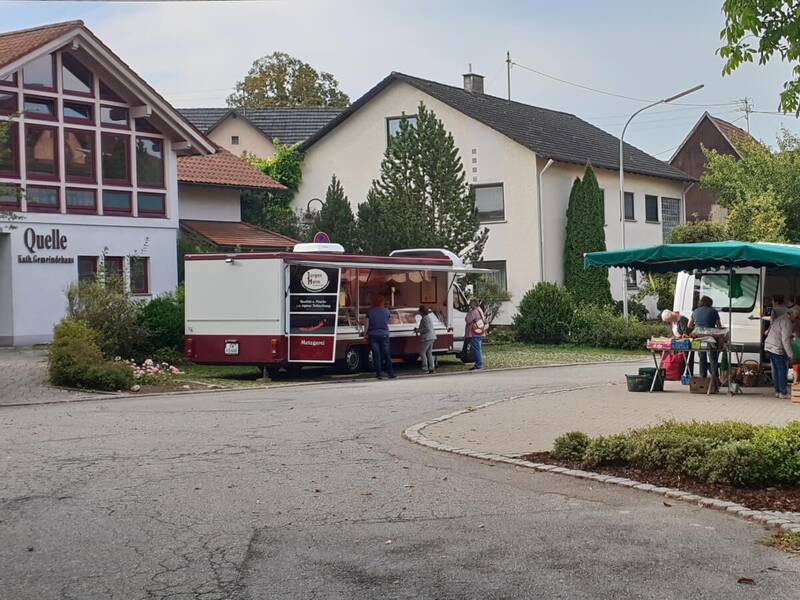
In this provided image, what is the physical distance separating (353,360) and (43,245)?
31.7ft

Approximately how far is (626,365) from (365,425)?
14.3m

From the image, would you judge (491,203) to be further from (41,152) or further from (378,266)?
(378,266)

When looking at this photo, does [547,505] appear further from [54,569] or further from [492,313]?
[492,313]

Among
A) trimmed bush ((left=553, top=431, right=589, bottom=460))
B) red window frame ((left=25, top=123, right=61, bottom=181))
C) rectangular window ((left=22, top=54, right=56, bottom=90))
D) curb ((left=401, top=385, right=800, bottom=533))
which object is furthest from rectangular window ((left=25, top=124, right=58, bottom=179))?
trimmed bush ((left=553, top=431, right=589, bottom=460))

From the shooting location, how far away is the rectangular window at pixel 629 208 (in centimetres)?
4709

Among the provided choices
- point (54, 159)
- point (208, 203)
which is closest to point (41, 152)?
point (54, 159)

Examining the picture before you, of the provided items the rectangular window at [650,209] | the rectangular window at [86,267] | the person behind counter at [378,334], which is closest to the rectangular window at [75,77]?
the rectangular window at [86,267]

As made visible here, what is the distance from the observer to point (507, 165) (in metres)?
41.3

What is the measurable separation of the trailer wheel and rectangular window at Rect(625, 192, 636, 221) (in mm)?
24738

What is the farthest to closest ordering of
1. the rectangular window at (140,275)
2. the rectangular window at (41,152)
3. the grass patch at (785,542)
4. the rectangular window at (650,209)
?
the rectangular window at (650,209) < the rectangular window at (140,275) < the rectangular window at (41,152) < the grass patch at (785,542)

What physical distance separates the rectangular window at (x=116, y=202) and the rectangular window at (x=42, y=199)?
5.20 feet

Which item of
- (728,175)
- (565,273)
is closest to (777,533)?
(565,273)

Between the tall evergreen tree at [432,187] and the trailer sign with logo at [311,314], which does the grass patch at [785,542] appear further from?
the tall evergreen tree at [432,187]

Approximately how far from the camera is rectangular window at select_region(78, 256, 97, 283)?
3008 cm
